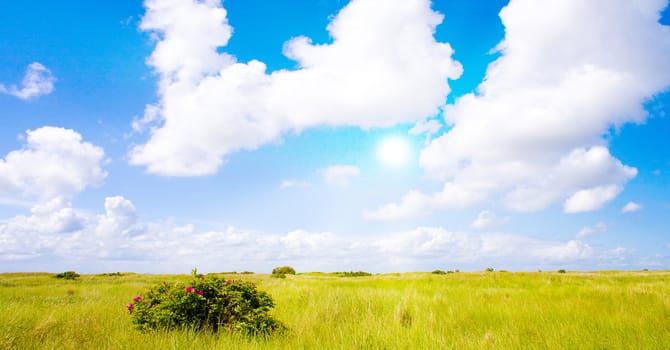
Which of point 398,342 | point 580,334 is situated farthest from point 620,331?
point 398,342

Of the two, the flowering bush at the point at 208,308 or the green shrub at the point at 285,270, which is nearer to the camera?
the flowering bush at the point at 208,308

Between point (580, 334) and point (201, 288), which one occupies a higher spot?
point (201, 288)

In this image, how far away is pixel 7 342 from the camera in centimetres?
496

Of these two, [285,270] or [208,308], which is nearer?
[208,308]

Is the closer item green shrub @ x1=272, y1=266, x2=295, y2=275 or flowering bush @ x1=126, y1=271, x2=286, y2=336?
flowering bush @ x1=126, y1=271, x2=286, y2=336

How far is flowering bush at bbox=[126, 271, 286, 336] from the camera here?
5977mm

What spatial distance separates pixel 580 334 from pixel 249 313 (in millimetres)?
5139

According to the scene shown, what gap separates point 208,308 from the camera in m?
6.47

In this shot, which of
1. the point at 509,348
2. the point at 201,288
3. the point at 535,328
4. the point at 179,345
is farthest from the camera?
the point at 201,288

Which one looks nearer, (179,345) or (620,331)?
(179,345)

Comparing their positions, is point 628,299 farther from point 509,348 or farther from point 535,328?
point 509,348

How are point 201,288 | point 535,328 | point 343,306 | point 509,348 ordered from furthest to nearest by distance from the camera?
point 343,306 < point 201,288 < point 535,328 < point 509,348

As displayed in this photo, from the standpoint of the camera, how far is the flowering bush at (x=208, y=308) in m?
5.98

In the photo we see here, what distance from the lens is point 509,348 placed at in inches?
180
